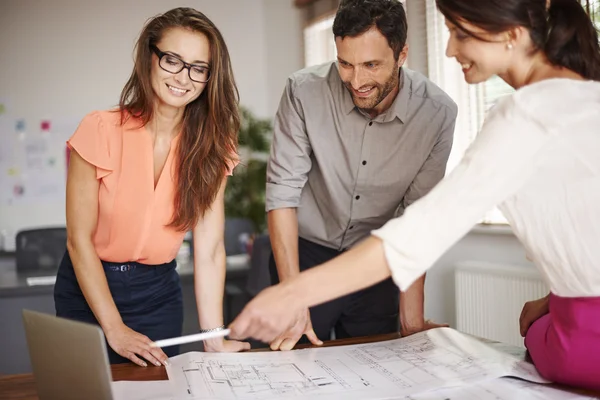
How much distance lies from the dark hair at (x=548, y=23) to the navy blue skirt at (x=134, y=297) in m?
1.08

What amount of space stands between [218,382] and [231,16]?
5.46 meters

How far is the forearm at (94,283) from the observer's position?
1613 millimetres

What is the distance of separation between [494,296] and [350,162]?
5.38 feet

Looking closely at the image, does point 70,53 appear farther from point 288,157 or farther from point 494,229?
point 288,157

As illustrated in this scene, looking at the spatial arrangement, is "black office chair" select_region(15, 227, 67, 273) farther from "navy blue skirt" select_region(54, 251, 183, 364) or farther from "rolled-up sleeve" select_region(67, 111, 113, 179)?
"rolled-up sleeve" select_region(67, 111, 113, 179)

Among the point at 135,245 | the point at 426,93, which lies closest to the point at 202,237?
the point at 135,245

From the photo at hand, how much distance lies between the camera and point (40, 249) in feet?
13.6

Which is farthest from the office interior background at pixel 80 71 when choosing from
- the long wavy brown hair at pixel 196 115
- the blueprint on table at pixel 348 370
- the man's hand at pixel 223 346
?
the blueprint on table at pixel 348 370

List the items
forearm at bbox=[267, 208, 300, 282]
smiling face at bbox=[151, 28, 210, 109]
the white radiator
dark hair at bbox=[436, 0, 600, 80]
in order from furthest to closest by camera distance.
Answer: the white radiator → forearm at bbox=[267, 208, 300, 282] → smiling face at bbox=[151, 28, 210, 109] → dark hair at bbox=[436, 0, 600, 80]

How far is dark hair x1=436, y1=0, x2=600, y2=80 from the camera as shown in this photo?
110 cm

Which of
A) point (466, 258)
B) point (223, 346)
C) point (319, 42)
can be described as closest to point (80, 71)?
point (319, 42)

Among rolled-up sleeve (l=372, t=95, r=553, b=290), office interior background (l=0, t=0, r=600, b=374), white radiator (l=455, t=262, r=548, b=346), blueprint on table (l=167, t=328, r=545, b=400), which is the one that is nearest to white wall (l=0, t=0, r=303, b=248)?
office interior background (l=0, t=0, r=600, b=374)

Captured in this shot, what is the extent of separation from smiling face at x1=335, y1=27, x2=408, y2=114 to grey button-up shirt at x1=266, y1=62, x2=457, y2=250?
137 millimetres

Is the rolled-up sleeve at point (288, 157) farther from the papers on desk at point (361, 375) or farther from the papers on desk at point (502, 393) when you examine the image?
the papers on desk at point (502, 393)
